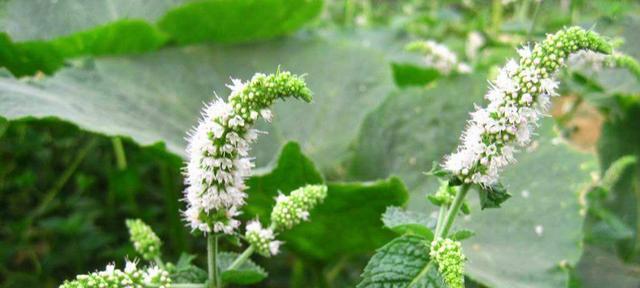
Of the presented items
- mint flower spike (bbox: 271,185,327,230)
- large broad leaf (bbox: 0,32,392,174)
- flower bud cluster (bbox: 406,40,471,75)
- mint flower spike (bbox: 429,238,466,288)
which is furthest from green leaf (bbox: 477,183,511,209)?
flower bud cluster (bbox: 406,40,471,75)

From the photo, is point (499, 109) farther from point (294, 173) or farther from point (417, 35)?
point (417, 35)

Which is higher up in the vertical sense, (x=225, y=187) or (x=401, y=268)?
(x=225, y=187)

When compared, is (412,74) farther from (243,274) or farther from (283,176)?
(243,274)

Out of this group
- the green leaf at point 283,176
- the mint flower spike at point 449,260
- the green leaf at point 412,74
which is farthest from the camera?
the green leaf at point 412,74

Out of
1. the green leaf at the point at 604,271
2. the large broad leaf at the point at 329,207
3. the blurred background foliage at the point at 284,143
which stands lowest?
the green leaf at the point at 604,271

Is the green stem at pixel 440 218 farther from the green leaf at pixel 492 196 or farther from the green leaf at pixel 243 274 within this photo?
the green leaf at pixel 243 274

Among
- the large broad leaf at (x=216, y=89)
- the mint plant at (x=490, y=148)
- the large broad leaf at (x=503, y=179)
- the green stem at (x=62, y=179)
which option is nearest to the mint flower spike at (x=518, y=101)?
the mint plant at (x=490, y=148)

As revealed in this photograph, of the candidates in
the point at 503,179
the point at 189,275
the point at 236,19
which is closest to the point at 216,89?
the point at 236,19

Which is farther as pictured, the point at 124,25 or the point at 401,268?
the point at 124,25
